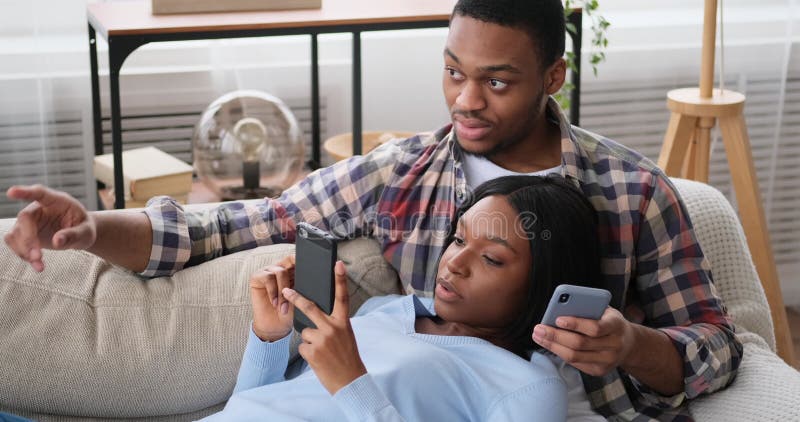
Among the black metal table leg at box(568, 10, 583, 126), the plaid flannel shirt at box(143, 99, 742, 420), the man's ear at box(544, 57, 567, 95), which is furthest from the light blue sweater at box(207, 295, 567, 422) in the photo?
the black metal table leg at box(568, 10, 583, 126)

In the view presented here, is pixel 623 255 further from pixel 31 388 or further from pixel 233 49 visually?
pixel 233 49

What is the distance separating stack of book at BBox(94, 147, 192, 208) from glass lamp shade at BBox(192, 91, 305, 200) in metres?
0.05

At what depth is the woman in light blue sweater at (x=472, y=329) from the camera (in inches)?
59.1

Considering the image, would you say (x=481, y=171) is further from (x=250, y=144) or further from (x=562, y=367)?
(x=250, y=144)

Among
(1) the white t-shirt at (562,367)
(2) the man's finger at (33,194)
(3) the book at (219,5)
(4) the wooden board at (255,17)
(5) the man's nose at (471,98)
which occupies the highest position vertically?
(3) the book at (219,5)

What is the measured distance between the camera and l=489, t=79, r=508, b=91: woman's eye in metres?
1.70

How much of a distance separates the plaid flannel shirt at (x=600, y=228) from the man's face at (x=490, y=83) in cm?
8

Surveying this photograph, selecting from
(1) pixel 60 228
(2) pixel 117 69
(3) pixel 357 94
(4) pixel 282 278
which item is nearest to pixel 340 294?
(4) pixel 282 278

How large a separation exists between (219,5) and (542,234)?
3.82 ft

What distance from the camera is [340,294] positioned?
4.55 ft


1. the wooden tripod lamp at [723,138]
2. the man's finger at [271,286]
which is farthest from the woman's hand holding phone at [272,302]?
the wooden tripod lamp at [723,138]

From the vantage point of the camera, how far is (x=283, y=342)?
1.61m

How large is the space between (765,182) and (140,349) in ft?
7.53

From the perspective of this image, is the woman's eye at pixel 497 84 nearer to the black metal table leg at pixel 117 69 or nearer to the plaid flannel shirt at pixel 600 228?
the plaid flannel shirt at pixel 600 228
